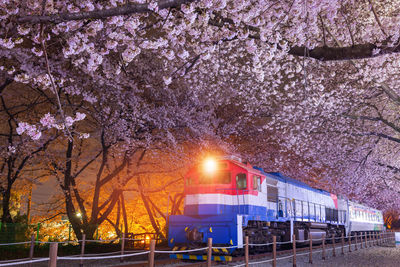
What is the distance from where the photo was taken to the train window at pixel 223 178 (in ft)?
38.4

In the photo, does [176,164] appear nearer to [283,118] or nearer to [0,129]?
[283,118]

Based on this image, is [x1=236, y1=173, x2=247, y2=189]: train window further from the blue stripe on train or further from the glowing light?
the glowing light

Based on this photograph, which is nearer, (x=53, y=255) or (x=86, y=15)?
(x=53, y=255)

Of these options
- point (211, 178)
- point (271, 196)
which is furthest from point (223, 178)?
point (271, 196)

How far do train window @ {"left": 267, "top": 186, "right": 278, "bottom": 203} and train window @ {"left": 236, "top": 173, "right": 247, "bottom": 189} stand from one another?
1988 millimetres

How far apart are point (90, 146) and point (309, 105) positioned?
44.3 feet

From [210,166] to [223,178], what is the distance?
0.64m

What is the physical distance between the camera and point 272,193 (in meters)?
13.5

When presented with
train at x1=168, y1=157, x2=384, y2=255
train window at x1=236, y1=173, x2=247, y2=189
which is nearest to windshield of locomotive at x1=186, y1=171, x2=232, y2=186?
train at x1=168, y1=157, x2=384, y2=255

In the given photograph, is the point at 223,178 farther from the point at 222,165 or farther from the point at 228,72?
the point at 228,72

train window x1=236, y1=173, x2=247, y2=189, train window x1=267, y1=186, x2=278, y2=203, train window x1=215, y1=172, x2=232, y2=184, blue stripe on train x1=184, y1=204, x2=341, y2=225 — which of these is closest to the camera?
blue stripe on train x1=184, y1=204, x2=341, y2=225

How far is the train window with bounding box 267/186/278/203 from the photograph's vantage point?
43.0ft

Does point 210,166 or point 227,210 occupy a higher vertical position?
point 210,166

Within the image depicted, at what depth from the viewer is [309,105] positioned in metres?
16.1
